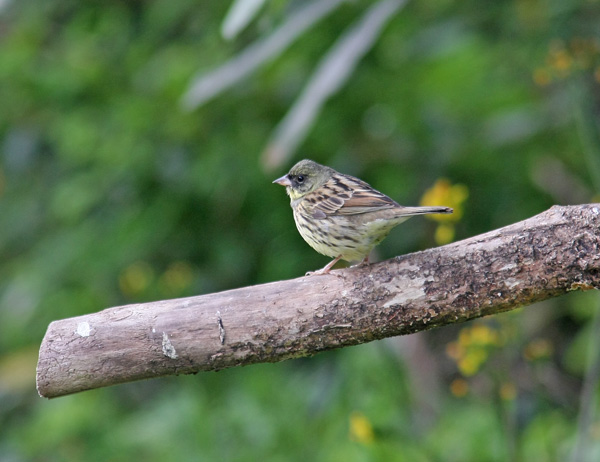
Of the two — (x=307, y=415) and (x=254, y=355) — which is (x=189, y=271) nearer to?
(x=307, y=415)

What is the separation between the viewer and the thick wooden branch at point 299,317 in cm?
301

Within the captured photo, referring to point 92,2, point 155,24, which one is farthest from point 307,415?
point 92,2

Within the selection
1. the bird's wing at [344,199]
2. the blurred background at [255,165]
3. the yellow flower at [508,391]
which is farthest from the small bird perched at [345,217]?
the blurred background at [255,165]

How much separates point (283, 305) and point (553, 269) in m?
1.02

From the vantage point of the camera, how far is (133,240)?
6133 millimetres

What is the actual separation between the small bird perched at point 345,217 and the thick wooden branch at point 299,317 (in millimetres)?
446

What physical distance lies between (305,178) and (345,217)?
24.9 inches

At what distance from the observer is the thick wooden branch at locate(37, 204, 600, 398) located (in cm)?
301

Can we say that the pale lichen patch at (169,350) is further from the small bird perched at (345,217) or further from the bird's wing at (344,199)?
the bird's wing at (344,199)

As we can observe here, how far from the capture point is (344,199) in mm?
4012

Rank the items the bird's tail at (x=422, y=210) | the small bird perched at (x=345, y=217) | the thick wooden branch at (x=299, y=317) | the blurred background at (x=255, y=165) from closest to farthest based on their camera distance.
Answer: the thick wooden branch at (x=299, y=317), the bird's tail at (x=422, y=210), the small bird perched at (x=345, y=217), the blurred background at (x=255, y=165)

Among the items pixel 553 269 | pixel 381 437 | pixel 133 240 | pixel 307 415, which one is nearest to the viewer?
pixel 553 269

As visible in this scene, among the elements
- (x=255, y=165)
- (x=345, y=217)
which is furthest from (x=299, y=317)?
(x=255, y=165)

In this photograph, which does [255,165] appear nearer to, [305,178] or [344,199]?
[305,178]
